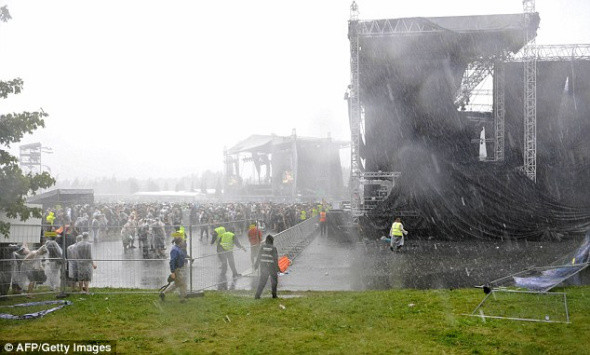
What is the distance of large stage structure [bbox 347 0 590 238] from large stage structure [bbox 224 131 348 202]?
42409 mm

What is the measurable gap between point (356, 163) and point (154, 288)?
18589 mm

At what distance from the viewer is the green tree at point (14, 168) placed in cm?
1030

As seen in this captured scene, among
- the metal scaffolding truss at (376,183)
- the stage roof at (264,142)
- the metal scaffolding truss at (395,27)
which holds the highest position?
the metal scaffolding truss at (395,27)

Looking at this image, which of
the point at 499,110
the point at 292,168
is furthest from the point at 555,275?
the point at 292,168

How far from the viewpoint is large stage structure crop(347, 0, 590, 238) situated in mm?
27578

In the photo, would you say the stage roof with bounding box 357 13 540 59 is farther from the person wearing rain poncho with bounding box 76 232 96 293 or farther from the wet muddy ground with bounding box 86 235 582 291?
the person wearing rain poncho with bounding box 76 232 96 293

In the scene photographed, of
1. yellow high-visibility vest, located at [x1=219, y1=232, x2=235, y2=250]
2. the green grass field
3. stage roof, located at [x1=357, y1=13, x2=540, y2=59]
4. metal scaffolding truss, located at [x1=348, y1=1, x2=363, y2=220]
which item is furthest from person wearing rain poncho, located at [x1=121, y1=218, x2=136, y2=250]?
stage roof, located at [x1=357, y1=13, x2=540, y2=59]

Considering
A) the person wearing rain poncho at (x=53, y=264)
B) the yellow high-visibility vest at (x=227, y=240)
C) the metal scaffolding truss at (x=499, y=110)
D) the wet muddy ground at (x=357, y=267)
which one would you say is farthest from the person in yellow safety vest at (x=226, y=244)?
the metal scaffolding truss at (x=499, y=110)

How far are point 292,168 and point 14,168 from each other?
64452 millimetres

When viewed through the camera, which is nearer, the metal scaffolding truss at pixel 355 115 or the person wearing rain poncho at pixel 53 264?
the person wearing rain poncho at pixel 53 264

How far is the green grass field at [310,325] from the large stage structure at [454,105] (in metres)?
16.3

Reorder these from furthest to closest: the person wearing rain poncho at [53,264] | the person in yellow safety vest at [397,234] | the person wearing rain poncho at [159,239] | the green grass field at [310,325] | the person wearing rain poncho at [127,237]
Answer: the person in yellow safety vest at [397,234]
the person wearing rain poncho at [127,237]
the person wearing rain poncho at [159,239]
the person wearing rain poncho at [53,264]
the green grass field at [310,325]

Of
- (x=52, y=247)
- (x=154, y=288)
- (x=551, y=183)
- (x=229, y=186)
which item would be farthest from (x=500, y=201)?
(x=229, y=186)

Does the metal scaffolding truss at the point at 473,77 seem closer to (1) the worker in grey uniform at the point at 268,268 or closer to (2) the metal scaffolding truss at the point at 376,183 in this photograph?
(2) the metal scaffolding truss at the point at 376,183
